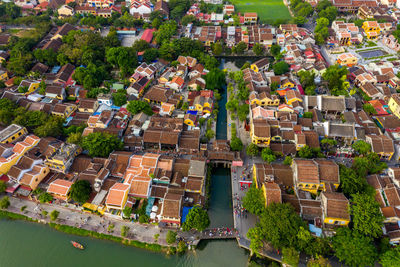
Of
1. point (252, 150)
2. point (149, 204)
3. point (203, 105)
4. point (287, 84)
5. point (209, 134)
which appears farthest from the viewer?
point (287, 84)

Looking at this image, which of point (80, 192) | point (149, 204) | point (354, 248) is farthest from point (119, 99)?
point (354, 248)

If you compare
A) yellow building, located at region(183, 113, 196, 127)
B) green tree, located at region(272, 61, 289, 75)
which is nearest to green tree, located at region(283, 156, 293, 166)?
yellow building, located at region(183, 113, 196, 127)

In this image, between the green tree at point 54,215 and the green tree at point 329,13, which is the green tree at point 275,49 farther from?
the green tree at point 54,215

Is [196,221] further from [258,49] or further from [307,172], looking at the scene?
[258,49]

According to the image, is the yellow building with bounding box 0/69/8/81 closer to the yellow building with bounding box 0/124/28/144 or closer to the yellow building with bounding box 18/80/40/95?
the yellow building with bounding box 18/80/40/95

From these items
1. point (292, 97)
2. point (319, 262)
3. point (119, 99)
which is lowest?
point (319, 262)

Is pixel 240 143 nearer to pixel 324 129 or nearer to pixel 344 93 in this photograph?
pixel 324 129

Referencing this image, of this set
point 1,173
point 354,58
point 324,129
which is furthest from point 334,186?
point 1,173
